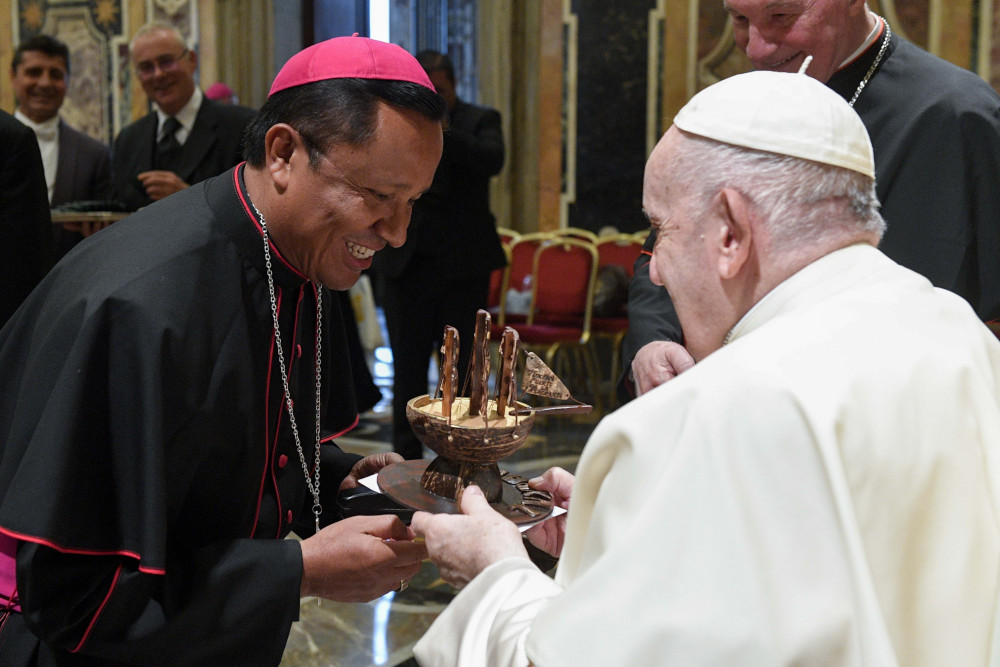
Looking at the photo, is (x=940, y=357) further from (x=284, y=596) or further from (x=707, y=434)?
(x=284, y=596)

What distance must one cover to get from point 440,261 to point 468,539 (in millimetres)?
3517

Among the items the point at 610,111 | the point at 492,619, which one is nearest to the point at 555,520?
the point at 492,619

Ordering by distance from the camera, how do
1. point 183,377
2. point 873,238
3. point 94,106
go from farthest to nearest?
1. point 94,106
2. point 183,377
3. point 873,238

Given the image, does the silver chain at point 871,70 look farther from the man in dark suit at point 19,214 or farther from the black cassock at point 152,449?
the man in dark suit at point 19,214

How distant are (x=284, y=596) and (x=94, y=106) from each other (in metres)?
9.70

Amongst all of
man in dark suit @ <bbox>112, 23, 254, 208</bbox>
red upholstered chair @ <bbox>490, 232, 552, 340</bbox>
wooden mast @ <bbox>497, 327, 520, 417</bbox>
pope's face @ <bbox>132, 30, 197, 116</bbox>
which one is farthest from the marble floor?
red upholstered chair @ <bbox>490, 232, 552, 340</bbox>

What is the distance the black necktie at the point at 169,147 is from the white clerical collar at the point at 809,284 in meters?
4.25

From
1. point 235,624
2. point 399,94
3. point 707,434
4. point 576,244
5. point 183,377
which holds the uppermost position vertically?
point 399,94

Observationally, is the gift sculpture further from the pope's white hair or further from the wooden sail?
the pope's white hair

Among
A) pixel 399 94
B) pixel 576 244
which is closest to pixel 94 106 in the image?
pixel 576 244

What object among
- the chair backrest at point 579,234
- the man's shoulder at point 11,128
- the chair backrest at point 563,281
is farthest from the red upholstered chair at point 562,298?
the man's shoulder at point 11,128

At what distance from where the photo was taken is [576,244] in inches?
287

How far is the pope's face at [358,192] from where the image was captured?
180 centimetres

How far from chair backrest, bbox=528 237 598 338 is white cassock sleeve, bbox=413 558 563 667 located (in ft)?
18.9
